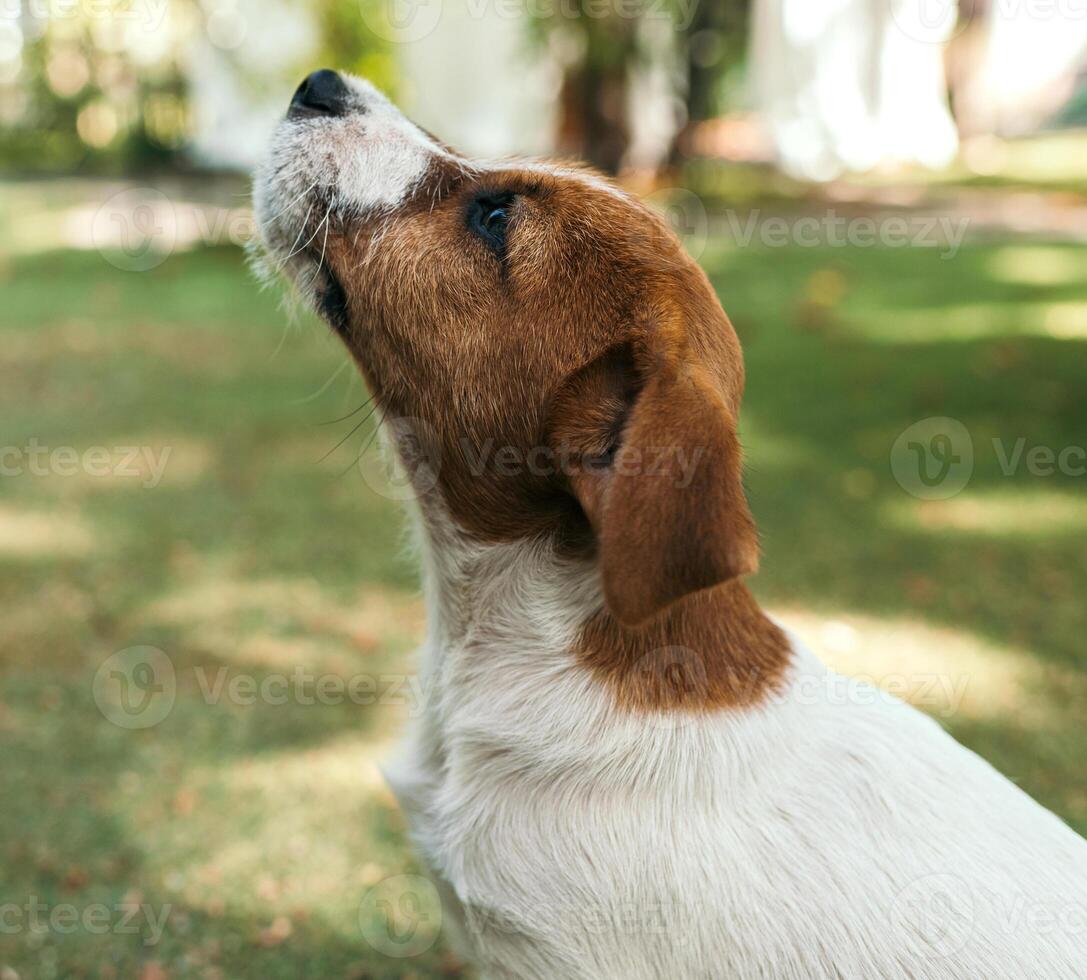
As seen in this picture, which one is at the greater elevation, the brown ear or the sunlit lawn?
the brown ear

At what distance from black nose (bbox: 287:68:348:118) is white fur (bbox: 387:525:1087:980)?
3.68 feet

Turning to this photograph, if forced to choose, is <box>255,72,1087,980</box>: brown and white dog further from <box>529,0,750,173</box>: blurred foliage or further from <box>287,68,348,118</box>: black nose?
<box>529,0,750,173</box>: blurred foliage

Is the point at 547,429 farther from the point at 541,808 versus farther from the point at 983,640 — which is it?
the point at 983,640

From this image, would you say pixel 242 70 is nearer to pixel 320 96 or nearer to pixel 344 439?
pixel 320 96

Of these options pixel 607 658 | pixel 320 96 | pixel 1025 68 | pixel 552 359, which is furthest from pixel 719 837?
pixel 1025 68

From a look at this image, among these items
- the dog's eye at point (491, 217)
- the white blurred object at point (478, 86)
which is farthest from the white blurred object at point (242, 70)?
the dog's eye at point (491, 217)

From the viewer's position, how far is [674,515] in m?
1.84

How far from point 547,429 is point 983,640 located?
3.08m

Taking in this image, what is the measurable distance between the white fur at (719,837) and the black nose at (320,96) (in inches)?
44.2

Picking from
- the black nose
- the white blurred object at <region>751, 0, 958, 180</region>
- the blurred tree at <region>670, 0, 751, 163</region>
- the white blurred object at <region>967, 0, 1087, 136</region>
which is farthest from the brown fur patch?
the white blurred object at <region>967, 0, 1087, 136</region>

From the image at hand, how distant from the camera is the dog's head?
7.18 ft

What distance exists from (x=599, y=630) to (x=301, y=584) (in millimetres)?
3158

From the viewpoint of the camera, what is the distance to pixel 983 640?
4.66 meters

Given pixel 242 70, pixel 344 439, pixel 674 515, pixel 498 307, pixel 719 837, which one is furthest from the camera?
pixel 242 70
